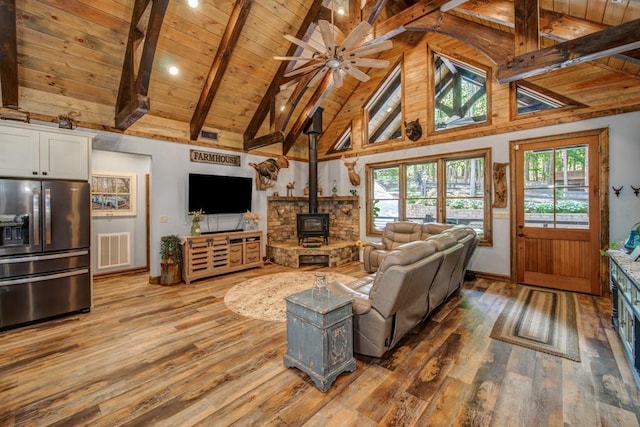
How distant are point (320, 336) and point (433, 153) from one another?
4.97 m

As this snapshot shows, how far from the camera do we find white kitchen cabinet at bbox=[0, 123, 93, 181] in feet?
10.6

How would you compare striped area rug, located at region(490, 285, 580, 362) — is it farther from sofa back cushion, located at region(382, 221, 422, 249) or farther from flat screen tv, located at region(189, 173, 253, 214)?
flat screen tv, located at region(189, 173, 253, 214)

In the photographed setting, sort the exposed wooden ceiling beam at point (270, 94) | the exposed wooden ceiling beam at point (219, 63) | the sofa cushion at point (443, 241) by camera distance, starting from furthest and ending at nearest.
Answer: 1. the exposed wooden ceiling beam at point (270, 94)
2. the exposed wooden ceiling beam at point (219, 63)
3. the sofa cushion at point (443, 241)

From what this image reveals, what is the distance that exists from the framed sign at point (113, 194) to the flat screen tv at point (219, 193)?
162 cm

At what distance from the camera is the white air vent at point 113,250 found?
5.66m

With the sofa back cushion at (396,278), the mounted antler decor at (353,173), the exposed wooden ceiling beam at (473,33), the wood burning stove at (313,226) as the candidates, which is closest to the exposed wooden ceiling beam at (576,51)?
the exposed wooden ceiling beam at (473,33)

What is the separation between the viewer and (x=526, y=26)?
3.29 m

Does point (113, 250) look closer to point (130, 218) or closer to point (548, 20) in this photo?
point (130, 218)

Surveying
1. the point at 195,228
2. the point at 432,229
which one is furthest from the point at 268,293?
the point at 432,229

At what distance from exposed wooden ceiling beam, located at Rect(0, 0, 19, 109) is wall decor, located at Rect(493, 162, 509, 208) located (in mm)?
7211

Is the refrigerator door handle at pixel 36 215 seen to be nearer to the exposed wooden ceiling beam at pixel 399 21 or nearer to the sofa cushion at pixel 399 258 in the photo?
the exposed wooden ceiling beam at pixel 399 21

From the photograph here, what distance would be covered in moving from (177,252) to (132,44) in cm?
334

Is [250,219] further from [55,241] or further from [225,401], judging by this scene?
[225,401]

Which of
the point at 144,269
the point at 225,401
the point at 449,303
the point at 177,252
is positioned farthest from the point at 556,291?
the point at 144,269
